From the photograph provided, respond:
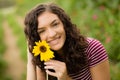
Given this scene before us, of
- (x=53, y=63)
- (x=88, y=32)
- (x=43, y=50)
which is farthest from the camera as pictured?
(x=88, y=32)

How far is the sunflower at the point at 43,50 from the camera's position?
3.57m

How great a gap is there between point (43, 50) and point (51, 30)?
0.64 feet

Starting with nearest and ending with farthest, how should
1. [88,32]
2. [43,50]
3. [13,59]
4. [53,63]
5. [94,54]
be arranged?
[43,50], [53,63], [94,54], [88,32], [13,59]

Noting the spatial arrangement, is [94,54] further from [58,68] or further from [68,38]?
[58,68]

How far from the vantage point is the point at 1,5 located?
1964cm

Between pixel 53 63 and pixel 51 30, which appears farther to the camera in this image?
pixel 53 63

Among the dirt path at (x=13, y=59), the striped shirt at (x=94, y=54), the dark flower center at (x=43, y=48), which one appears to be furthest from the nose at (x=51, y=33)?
the dirt path at (x=13, y=59)

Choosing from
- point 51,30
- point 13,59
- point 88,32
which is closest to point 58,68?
point 51,30

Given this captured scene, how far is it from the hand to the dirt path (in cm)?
479

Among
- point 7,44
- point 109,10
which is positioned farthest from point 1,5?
point 109,10

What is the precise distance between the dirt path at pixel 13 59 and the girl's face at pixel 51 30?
488cm

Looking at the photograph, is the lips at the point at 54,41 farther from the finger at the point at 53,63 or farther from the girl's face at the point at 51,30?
the finger at the point at 53,63

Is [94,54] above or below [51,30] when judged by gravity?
below

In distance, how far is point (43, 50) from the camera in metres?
3.59
